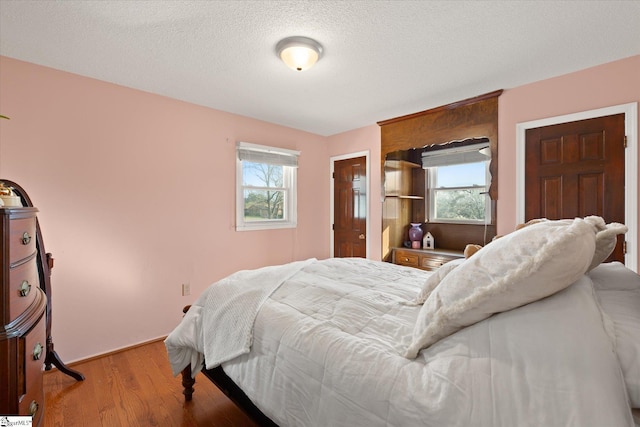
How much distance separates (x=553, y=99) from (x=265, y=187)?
10.4ft

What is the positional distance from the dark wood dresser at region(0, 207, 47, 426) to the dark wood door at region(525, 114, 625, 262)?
351 cm

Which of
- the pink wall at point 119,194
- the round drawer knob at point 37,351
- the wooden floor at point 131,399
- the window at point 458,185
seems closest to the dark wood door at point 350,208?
the window at point 458,185

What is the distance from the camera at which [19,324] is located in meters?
1.15

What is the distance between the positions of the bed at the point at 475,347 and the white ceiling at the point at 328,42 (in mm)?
1498

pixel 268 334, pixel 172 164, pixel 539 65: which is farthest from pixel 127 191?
pixel 539 65

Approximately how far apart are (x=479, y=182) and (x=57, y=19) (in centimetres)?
410

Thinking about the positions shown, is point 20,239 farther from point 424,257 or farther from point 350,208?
point 350,208

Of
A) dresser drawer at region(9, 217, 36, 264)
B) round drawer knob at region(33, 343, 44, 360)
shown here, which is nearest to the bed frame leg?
round drawer knob at region(33, 343, 44, 360)

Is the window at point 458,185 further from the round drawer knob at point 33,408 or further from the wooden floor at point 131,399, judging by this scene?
the round drawer knob at point 33,408

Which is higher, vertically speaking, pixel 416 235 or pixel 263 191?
pixel 263 191

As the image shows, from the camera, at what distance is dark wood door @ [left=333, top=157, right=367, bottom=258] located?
13.7 ft

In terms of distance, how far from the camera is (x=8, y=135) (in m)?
2.24

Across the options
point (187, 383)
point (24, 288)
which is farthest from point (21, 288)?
point (187, 383)

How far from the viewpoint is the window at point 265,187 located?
11.9ft
